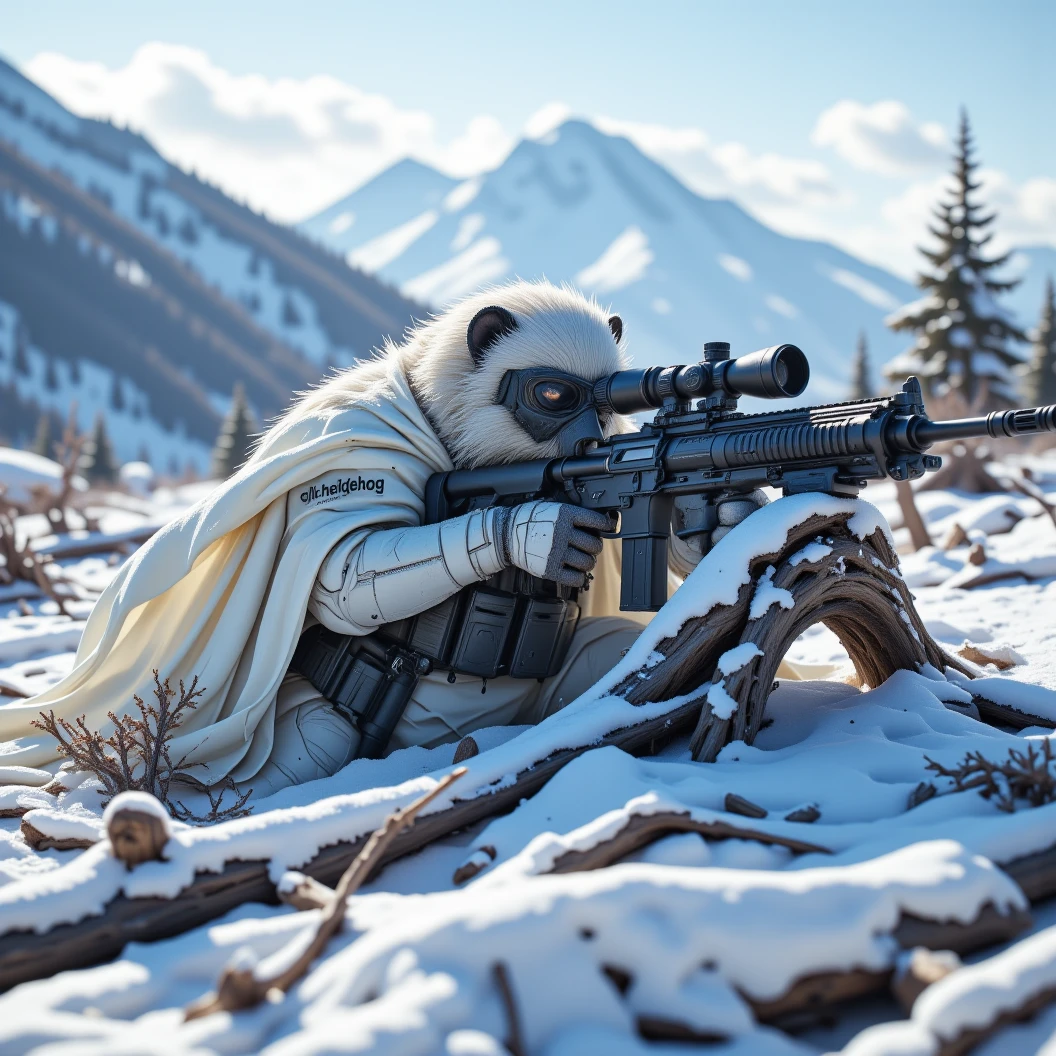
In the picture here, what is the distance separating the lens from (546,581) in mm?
3697

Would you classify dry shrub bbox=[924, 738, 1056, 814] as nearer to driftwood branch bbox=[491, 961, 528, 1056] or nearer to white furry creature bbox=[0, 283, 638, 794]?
driftwood branch bbox=[491, 961, 528, 1056]

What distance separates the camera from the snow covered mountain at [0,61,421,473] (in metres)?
57.7

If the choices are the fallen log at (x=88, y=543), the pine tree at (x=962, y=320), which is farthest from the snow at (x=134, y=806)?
the pine tree at (x=962, y=320)

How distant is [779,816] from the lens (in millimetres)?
2377

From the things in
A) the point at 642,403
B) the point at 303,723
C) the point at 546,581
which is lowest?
the point at 303,723

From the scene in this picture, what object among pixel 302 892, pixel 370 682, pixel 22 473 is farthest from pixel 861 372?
pixel 302 892

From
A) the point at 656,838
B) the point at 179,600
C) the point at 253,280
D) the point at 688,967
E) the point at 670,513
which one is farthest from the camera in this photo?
the point at 253,280

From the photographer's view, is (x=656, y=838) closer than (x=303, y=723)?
Yes

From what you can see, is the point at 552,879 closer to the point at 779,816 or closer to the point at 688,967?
the point at 688,967

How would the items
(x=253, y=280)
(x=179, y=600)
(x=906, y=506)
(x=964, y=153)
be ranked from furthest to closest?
(x=253, y=280) < (x=964, y=153) < (x=906, y=506) < (x=179, y=600)

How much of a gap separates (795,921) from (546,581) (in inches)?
79.3

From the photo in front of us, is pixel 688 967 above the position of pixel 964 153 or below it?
below

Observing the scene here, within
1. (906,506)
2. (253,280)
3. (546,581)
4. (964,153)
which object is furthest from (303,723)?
(253,280)

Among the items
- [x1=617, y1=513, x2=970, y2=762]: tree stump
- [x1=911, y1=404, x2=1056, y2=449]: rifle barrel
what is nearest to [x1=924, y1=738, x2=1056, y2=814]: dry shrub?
[x1=617, y1=513, x2=970, y2=762]: tree stump
